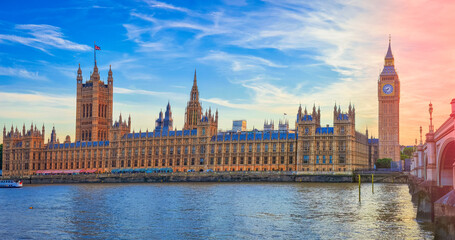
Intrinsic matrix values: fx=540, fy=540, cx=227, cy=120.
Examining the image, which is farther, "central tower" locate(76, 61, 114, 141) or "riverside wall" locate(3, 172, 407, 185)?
"central tower" locate(76, 61, 114, 141)

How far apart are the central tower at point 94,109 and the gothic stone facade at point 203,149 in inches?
340

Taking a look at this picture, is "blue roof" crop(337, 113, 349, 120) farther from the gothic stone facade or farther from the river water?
the river water

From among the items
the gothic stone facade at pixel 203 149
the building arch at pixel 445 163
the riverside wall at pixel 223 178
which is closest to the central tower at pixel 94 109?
the gothic stone facade at pixel 203 149

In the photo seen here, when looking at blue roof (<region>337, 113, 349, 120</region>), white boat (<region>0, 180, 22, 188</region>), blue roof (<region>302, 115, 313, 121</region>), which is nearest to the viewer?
white boat (<region>0, 180, 22, 188</region>)

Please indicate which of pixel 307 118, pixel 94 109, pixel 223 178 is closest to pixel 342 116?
pixel 307 118

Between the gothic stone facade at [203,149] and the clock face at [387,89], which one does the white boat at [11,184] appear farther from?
the clock face at [387,89]

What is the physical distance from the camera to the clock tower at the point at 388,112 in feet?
524

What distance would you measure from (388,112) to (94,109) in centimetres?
9922

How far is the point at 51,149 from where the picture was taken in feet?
576

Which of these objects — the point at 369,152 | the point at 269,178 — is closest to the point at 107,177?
the point at 269,178

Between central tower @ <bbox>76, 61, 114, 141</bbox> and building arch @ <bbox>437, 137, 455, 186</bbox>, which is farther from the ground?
central tower @ <bbox>76, 61, 114, 141</bbox>

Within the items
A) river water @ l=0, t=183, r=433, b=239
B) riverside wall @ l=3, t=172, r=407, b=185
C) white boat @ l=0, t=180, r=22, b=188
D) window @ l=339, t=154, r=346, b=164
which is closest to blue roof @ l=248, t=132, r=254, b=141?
riverside wall @ l=3, t=172, r=407, b=185

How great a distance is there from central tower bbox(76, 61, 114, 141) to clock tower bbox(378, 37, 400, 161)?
92692 mm

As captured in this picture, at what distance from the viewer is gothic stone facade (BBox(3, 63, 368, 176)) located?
128588mm
